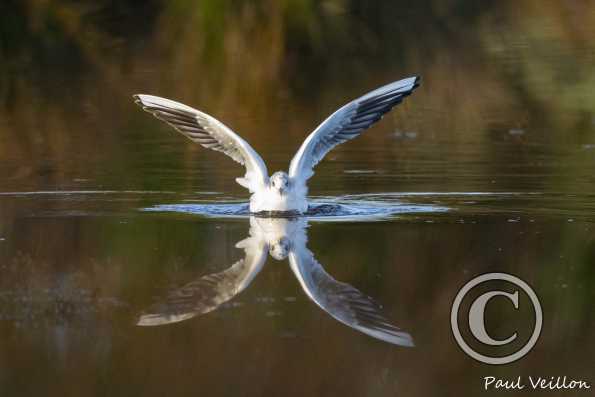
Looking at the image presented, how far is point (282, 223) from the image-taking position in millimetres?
10344

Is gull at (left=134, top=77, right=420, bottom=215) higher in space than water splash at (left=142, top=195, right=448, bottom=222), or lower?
higher

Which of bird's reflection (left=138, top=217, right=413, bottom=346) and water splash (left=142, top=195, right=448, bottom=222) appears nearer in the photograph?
bird's reflection (left=138, top=217, right=413, bottom=346)

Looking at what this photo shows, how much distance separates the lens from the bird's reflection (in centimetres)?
745

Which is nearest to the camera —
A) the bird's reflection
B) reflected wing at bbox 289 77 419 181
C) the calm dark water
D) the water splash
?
the calm dark water

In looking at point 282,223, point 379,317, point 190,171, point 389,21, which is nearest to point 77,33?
point 389,21

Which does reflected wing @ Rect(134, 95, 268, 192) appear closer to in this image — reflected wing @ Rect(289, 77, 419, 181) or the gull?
the gull

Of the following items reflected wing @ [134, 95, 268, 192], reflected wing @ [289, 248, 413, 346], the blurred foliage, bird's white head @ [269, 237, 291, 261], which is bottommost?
reflected wing @ [289, 248, 413, 346]

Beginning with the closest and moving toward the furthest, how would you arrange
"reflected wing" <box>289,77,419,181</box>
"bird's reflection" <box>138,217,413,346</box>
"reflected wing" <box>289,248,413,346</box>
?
"reflected wing" <box>289,248,413,346</box>, "bird's reflection" <box>138,217,413,346</box>, "reflected wing" <box>289,77,419,181</box>

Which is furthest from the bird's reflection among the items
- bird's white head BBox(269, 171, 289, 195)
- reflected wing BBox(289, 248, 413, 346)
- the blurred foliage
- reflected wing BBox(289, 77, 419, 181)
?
the blurred foliage

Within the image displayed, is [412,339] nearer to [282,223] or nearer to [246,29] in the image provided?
[282,223]

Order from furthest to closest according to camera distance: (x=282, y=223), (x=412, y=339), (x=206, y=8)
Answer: (x=206, y=8), (x=282, y=223), (x=412, y=339)

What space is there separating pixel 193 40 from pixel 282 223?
11.9 m

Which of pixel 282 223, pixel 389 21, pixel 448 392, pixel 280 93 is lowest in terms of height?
pixel 448 392

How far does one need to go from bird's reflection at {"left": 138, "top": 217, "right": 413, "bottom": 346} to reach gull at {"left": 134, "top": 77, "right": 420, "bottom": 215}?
940 mm
